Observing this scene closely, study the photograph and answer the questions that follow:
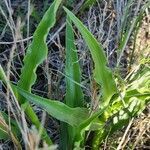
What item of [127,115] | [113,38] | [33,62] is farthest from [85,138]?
[113,38]

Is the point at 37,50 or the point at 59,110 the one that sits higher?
the point at 37,50

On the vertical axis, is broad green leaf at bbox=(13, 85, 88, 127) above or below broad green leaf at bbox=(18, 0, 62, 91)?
below

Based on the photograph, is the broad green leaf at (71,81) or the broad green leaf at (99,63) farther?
the broad green leaf at (71,81)

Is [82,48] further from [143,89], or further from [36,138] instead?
[36,138]

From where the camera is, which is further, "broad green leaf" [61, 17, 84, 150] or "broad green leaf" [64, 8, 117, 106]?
"broad green leaf" [61, 17, 84, 150]

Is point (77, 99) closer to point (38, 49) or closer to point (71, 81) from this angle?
point (71, 81)

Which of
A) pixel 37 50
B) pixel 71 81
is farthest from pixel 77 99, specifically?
pixel 37 50
